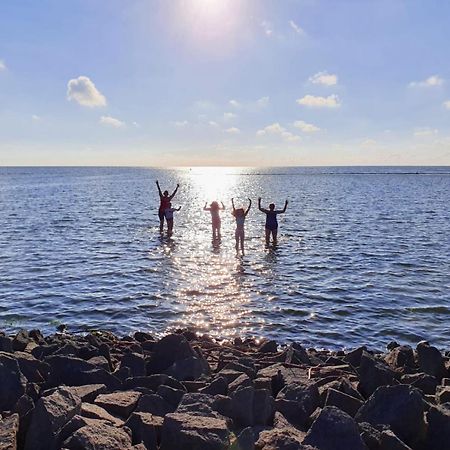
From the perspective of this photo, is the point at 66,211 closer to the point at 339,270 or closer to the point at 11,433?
the point at 339,270

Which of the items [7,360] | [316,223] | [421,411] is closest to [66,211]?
[316,223]

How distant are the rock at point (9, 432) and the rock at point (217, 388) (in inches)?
99.1

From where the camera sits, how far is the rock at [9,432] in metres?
5.25

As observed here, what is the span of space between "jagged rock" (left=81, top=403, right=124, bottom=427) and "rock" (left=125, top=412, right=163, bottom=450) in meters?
0.16

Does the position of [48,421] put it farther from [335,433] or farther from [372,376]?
[372,376]

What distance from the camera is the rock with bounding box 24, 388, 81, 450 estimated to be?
17.5 feet

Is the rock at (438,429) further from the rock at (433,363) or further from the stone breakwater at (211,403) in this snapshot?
the rock at (433,363)

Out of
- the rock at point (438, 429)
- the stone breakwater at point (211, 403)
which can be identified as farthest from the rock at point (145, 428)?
the rock at point (438, 429)

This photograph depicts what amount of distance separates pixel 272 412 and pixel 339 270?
13.6m

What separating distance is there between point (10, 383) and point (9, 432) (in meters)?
1.56

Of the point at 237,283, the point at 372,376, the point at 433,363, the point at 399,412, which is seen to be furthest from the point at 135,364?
the point at 237,283

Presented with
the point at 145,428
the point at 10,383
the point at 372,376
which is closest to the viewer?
the point at 145,428

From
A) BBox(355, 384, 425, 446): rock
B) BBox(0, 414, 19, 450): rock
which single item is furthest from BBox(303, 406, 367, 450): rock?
BBox(0, 414, 19, 450): rock

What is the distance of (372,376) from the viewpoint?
752cm
